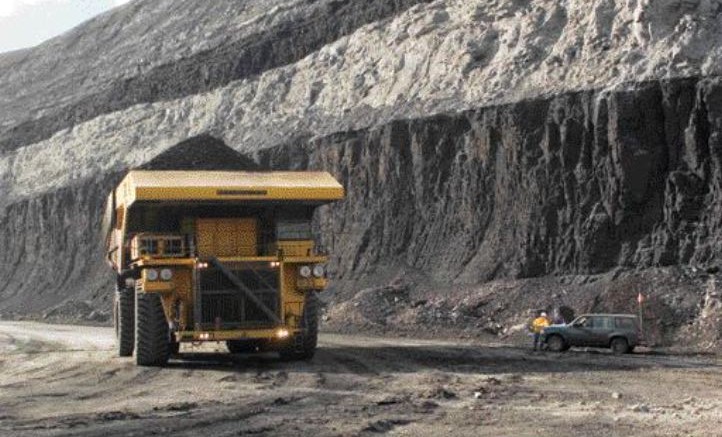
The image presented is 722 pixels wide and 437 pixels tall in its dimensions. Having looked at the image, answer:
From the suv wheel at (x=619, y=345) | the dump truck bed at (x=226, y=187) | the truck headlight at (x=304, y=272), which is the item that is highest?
the dump truck bed at (x=226, y=187)

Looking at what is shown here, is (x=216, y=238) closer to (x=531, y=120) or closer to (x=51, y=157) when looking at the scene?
(x=531, y=120)

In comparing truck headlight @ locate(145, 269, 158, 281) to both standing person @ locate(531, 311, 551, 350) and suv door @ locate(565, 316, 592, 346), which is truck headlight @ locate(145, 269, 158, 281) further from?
suv door @ locate(565, 316, 592, 346)

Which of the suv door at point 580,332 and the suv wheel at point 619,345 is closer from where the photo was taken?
the suv wheel at point 619,345

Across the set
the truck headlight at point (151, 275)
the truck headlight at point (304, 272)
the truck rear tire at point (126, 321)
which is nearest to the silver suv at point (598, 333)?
the truck headlight at point (304, 272)

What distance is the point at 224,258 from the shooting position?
63.6 feet

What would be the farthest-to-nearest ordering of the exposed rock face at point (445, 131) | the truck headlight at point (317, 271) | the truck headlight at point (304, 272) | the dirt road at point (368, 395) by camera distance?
the exposed rock face at point (445, 131)
the truck headlight at point (317, 271)
the truck headlight at point (304, 272)
the dirt road at point (368, 395)

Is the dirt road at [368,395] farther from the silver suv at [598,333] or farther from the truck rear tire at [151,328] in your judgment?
the silver suv at [598,333]

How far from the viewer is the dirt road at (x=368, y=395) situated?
11648 mm

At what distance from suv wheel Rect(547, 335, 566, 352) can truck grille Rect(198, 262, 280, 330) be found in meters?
10.1

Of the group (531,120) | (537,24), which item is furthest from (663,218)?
(537,24)

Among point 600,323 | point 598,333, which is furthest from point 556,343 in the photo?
point 600,323

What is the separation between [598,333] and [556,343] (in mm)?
1146

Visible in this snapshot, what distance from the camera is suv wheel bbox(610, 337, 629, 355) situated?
1014 inches

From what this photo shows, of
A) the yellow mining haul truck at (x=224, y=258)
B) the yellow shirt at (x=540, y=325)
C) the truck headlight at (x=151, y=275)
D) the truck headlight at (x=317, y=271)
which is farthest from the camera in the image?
the yellow shirt at (x=540, y=325)
